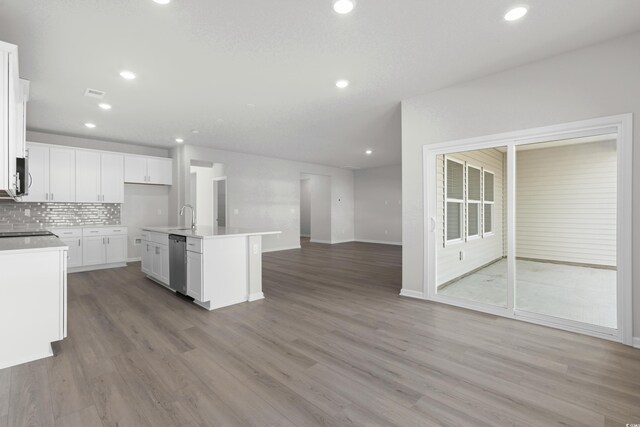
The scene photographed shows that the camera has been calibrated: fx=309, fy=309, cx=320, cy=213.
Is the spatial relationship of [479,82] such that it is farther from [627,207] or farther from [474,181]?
[627,207]

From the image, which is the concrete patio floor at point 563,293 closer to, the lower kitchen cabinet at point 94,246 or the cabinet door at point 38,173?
the lower kitchen cabinet at point 94,246

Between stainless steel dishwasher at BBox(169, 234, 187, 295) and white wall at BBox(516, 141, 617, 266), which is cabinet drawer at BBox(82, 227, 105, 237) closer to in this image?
stainless steel dishwasher at BBox(169, 234, 187, 295)

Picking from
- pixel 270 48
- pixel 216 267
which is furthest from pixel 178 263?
pixel 270 48

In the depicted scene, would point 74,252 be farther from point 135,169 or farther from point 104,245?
point 135,169

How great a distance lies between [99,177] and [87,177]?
189mm

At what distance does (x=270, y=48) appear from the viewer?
9.35 feet

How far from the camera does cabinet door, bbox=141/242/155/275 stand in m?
4.90

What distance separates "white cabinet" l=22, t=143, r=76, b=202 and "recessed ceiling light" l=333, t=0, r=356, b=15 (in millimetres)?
5834

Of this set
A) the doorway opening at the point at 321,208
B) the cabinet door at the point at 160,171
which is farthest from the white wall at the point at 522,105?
the doorway opening at the point at 321,208

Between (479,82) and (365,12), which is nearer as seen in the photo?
(365,12)

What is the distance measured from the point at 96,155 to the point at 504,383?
7.17m

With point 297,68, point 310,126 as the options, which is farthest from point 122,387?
point 310,126

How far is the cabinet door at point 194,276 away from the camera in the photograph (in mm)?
3613

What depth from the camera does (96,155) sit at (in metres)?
5.99
